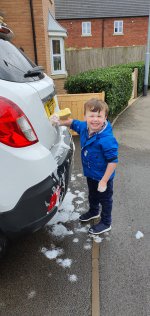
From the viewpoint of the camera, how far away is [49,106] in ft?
7.94

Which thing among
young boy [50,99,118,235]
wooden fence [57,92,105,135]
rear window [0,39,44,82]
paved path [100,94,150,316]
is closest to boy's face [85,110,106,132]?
young boy [50,99,118,235]

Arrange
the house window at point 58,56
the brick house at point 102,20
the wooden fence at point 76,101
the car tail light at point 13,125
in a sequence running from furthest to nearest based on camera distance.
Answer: the brick house at point 102,20, the house window at point 58,56, the wooden fence at point 76,101, the car tail light at point 13,125

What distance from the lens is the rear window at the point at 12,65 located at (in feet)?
6.42

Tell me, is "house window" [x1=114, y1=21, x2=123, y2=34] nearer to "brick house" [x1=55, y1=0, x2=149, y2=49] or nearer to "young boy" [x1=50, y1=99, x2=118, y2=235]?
"brick house" [x1=55, y1=0, x2=149, y2=49]

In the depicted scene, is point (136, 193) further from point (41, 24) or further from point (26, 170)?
point (41, 24)

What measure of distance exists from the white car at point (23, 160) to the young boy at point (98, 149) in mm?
376

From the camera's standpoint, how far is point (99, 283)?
225 cm

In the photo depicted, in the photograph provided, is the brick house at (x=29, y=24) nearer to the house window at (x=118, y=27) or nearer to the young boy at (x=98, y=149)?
the young boy at (x=98, y=149)

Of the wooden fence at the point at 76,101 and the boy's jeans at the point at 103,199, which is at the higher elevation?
the wooden fence at the point at 76,101

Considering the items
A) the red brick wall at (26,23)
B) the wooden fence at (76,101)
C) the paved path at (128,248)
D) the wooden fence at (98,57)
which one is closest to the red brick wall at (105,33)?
the wooden fence at (98,57)

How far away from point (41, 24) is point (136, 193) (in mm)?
7783

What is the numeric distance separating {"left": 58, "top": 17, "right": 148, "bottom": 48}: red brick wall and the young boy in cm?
2960

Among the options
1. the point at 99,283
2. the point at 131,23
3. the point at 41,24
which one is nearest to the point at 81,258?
the point at 99,283

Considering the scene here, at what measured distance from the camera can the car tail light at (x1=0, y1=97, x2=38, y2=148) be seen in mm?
1702
